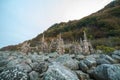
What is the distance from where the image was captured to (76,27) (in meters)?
82.9

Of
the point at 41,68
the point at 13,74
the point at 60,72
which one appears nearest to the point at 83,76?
the point at 41,68

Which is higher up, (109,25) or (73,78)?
(109,25)

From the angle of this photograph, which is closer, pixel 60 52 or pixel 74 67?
pixel 74 67

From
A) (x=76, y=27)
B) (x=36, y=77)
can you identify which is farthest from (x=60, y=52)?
(x=76, y=27)

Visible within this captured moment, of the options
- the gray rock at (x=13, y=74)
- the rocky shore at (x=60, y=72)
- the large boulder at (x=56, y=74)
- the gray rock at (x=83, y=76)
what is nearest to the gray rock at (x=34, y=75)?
the rocky shore at (x=60, y=72)

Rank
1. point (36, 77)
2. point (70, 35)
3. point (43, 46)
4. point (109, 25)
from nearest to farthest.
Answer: point (36, 77), point (43, 46), point (109, 25), point (70, 35)

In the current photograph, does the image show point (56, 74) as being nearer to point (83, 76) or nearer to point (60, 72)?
point (60, 72)

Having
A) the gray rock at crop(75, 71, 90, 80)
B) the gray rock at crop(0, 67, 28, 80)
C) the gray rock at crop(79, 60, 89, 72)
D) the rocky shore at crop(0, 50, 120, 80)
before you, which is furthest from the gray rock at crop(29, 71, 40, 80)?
the gray rock at crop(79, 60, 89, 72)

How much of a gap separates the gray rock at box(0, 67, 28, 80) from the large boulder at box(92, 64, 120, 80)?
3.24 meters

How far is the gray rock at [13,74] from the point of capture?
27.9 feet

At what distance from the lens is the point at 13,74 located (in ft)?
28.1

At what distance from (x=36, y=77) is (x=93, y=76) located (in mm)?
2679

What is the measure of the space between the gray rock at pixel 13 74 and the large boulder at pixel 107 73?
3.24m

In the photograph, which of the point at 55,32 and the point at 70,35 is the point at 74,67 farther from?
the point at 55,32
